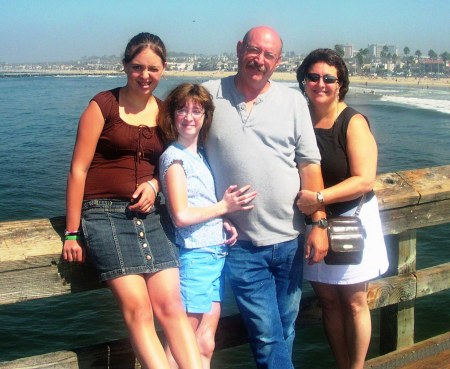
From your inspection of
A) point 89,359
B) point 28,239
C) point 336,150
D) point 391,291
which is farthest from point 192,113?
point 391,291

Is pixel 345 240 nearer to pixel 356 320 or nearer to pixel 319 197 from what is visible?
pixel 319 197

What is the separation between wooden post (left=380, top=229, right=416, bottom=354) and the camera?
10.5ft

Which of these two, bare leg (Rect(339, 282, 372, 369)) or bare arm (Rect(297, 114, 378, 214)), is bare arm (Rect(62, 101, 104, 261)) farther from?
bare leg (Rect(339, 282, 372, 369))

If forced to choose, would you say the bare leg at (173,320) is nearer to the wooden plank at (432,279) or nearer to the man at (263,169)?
the man at (263,169)

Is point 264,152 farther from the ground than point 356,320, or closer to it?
farther from the ground

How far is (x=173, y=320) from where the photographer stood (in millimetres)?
2459

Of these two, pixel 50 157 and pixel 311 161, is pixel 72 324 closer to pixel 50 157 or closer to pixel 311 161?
pixel 311 161

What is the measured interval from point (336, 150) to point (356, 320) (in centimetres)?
88

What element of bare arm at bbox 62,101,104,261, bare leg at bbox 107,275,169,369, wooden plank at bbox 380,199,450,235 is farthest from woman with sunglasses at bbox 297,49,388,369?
bare arm at bbox 62,101,104,261

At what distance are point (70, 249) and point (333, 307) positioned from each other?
1413 mm

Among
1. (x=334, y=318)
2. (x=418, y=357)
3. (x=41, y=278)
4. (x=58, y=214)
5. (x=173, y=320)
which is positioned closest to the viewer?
(x=41, y=278)

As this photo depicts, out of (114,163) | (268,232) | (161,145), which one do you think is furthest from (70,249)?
(268,232)

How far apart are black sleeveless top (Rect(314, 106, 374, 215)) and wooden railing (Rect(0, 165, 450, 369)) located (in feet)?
0.88

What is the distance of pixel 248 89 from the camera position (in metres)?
2.74
